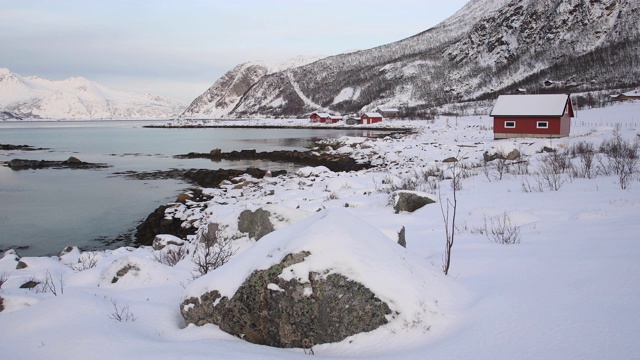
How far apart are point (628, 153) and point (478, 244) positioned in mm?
11404

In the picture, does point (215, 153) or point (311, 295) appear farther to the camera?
point (215, 153)

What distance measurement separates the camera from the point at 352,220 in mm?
3752

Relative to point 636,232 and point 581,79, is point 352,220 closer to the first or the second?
point 636,232

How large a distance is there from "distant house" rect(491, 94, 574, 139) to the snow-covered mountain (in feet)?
167

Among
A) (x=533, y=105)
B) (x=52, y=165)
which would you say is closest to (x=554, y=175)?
(x=533, y=105)

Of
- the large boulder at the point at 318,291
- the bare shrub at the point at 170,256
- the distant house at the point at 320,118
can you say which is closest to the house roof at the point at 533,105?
the bare shrub at the point at 170,256

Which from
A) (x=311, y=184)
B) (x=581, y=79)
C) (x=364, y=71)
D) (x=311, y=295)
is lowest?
(x=311, y=184)

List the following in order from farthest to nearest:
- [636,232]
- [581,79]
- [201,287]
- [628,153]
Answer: [581,79] → [628,153] → [636,232] → [201,287]

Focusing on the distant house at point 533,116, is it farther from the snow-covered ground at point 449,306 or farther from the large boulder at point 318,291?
the large boulder at point 318,291

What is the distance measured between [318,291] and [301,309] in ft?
0.60

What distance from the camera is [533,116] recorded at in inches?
1228

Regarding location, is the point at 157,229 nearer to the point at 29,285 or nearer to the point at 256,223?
the point at 256,223

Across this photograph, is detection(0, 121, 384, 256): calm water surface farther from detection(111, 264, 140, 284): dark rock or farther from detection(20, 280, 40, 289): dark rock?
detection(111, 264, 140, 284): dark rock

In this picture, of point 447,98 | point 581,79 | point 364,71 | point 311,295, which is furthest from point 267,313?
point 364,71
